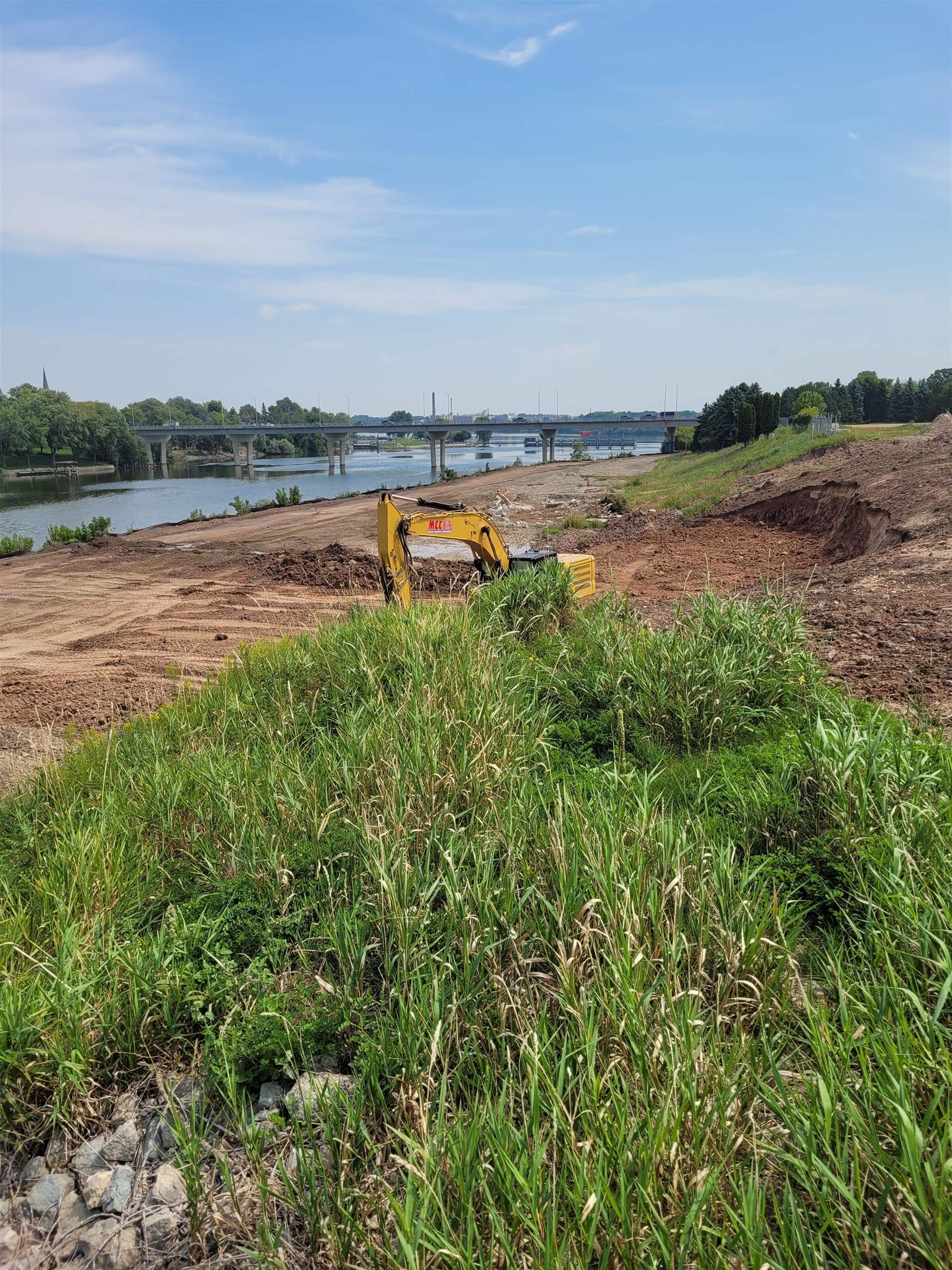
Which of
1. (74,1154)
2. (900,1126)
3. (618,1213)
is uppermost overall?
(900,1126)

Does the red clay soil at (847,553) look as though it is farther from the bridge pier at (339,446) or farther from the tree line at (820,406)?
the bridge pier at (339,446)

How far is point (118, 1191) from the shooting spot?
11.6ft

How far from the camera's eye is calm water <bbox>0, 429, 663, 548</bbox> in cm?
4241

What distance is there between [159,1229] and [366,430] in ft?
325

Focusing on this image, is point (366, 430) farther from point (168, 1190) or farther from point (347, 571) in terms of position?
point (168, 1190)

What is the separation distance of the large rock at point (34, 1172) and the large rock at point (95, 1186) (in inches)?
7.9

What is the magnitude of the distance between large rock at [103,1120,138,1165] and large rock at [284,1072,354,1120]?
68 centimetres

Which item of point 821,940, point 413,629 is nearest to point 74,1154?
point 821,940

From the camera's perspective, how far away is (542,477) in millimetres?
54531

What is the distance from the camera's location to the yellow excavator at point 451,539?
36.2 feet

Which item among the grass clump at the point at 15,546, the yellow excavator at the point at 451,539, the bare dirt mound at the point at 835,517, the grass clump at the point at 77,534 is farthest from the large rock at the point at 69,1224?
the grass clump at the point at 77,534

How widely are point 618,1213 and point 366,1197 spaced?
3.15 ft

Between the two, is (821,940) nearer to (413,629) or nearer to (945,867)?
(945,867)

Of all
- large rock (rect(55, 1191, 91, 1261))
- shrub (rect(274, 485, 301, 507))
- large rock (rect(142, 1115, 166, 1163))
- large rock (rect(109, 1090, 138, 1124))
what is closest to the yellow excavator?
large rock (rect(109, 1090, 138, 1124))
